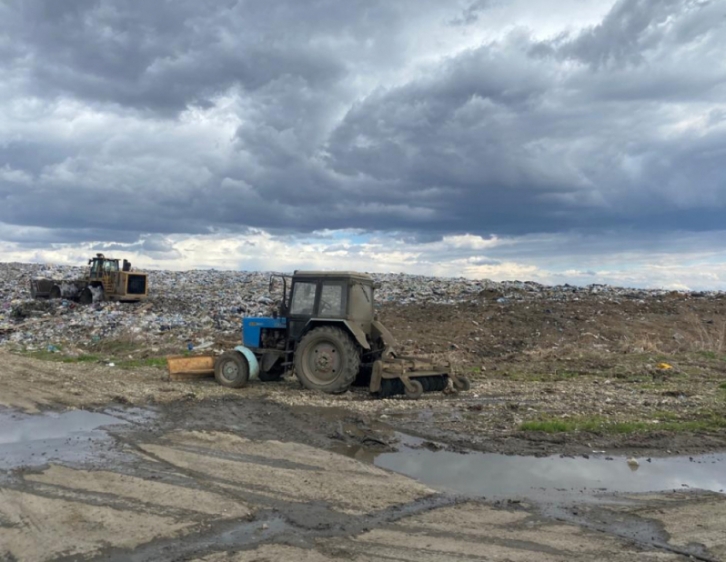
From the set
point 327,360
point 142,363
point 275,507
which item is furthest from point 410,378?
point 142,363

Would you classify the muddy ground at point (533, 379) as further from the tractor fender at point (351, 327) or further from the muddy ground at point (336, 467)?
the tractor fender at point (351, 327)

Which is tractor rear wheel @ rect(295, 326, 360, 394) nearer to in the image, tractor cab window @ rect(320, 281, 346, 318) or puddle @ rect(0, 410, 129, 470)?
tractor cab window @ rect(320, 281, 346, 318)

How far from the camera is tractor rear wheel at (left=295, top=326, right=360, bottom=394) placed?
10234 mm

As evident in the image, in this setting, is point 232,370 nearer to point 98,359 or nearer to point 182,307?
point 98,359

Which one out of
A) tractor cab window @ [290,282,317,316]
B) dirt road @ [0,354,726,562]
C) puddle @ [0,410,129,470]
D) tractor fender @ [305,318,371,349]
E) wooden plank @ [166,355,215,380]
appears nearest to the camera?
dirt road @ [0,354,726,562]

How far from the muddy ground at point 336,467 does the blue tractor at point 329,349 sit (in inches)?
13.2

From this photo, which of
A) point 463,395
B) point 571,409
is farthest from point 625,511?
point 463,395

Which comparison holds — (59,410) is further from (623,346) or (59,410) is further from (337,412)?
(623,346)

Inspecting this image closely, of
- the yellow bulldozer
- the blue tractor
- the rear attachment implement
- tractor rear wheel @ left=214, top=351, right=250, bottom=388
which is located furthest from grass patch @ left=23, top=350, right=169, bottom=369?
the yellow bulldozer

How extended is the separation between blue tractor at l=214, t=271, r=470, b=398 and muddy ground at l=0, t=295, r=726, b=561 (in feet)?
1.10

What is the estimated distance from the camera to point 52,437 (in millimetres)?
7410

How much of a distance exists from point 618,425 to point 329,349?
4463 mm

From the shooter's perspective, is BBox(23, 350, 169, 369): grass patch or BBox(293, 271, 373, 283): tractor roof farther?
BBox(23, 350, 169, 369): grass patch

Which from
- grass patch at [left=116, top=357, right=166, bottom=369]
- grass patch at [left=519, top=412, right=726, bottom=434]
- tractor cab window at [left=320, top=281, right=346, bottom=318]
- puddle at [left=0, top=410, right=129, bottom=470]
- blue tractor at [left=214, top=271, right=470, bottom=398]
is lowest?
puddle at [left=0, top=410, right=129, bottom=470]
